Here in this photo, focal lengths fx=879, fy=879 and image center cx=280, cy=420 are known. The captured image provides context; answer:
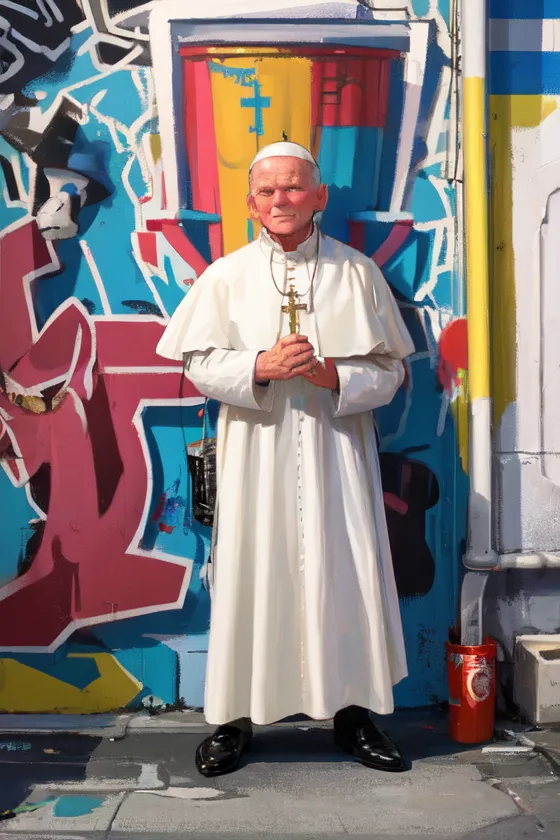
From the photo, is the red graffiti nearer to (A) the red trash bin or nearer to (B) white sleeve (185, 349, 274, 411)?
(B) white sleeve (185, 349, 274, 411)

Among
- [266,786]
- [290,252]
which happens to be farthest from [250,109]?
[266,786]

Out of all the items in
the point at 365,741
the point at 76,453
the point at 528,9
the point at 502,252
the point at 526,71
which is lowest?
the point at 365,741

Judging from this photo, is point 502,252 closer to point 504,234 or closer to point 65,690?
point 504,234

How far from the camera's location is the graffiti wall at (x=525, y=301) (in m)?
3.80

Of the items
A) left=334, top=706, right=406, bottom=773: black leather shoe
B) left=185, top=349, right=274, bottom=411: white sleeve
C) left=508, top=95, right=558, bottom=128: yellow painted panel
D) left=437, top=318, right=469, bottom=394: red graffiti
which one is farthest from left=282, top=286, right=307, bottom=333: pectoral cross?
left=334, top=706, right=406, bottom=773: black leather shoe

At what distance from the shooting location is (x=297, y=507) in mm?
3256

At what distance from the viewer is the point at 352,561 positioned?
3260 mm

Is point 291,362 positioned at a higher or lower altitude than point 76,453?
higher

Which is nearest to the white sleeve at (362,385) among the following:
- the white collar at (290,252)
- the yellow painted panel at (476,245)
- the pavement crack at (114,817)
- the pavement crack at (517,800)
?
the white collar at (290,252)

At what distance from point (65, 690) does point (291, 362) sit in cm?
187

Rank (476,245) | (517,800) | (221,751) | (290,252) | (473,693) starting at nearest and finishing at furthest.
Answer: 1. (517,800)
2. (221,751)
3. (290,252)
4. (473,693)
5. (476,245)

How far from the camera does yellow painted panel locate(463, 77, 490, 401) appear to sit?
12.1 feet

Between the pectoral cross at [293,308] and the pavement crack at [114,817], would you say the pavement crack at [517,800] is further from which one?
the pectoral cross at [293,308]

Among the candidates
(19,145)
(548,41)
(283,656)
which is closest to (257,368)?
(283,656)
